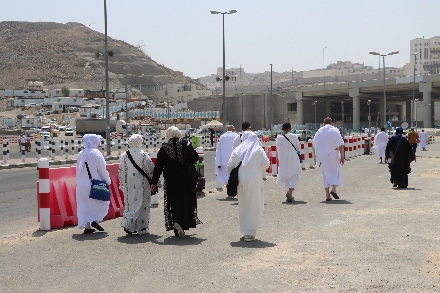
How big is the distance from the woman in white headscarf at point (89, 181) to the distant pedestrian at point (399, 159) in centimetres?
824

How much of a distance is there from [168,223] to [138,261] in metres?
1.62

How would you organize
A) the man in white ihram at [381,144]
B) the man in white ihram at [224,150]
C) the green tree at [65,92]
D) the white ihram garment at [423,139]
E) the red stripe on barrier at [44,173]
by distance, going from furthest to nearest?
the green tree at [65,92] < the white ihram garment at [423,139] < the man in white ihram at [381,144] < the man in white ihram at [224,150] < the red stripe on barrier at [44,173]

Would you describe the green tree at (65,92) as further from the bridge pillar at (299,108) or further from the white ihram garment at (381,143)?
the white ihram garment at (381,143)

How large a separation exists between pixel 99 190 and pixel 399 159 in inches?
345

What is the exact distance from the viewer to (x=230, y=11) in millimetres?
48219

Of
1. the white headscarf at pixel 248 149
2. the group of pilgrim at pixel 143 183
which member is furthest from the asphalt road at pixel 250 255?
the white headscarf at pixel 248 149

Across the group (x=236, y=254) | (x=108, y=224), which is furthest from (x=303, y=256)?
(x=108, y=224)

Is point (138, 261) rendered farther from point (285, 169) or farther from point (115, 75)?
point (115, 75)

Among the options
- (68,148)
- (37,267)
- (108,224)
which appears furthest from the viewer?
(68,148)

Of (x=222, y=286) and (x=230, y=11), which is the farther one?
(x=230, y=11)

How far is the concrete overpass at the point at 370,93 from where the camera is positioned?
289 ft

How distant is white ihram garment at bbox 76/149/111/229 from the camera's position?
10.1 m

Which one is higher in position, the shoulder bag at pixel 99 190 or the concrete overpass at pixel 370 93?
the concrete overpass at pixel 370 93

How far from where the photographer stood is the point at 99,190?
10.0 metres
